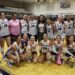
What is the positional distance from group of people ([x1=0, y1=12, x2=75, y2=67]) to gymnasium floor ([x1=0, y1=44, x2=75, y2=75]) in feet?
0.61

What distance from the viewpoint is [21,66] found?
184 inches

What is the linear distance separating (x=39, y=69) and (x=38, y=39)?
4.79 feet

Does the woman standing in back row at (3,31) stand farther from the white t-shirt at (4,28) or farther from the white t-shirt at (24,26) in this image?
the white t-shirt at (24,26)

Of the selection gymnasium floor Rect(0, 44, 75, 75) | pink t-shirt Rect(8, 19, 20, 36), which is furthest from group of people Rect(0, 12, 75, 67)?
gymnasium floor Rect(0, 44, 75, 75)

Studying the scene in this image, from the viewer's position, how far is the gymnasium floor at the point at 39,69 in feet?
14.1

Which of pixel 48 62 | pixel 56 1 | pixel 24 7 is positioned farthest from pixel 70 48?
pixel 24 7

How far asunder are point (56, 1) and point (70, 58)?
10063 millimetres

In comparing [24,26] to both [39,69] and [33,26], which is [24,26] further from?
[39,69]

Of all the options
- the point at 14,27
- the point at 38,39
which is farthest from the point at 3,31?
the point at 38,39

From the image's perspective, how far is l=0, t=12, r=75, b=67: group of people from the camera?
4949mm

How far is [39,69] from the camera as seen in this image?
14.8 ft

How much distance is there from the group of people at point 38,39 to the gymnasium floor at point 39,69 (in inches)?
7.3

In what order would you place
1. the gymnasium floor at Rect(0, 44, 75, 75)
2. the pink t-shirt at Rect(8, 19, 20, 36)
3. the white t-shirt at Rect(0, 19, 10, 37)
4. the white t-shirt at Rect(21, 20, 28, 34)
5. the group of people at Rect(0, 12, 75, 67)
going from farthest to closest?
the white t-shirt at Rect(21, 20, 28, 34)
the pink t-shirt at Rect(8, 19, 20, 36)
the white t-shirt at Rect(0, 19, 10, 37)
the group of people at Rect(0, 12, 75, 67)
the gymnasium floor at Rect(0, 44, 75, 75)

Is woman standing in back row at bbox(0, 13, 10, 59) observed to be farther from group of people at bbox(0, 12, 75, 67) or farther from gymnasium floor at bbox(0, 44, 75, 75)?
gymnasium floor at bbox(0, 44, 75, 75)
